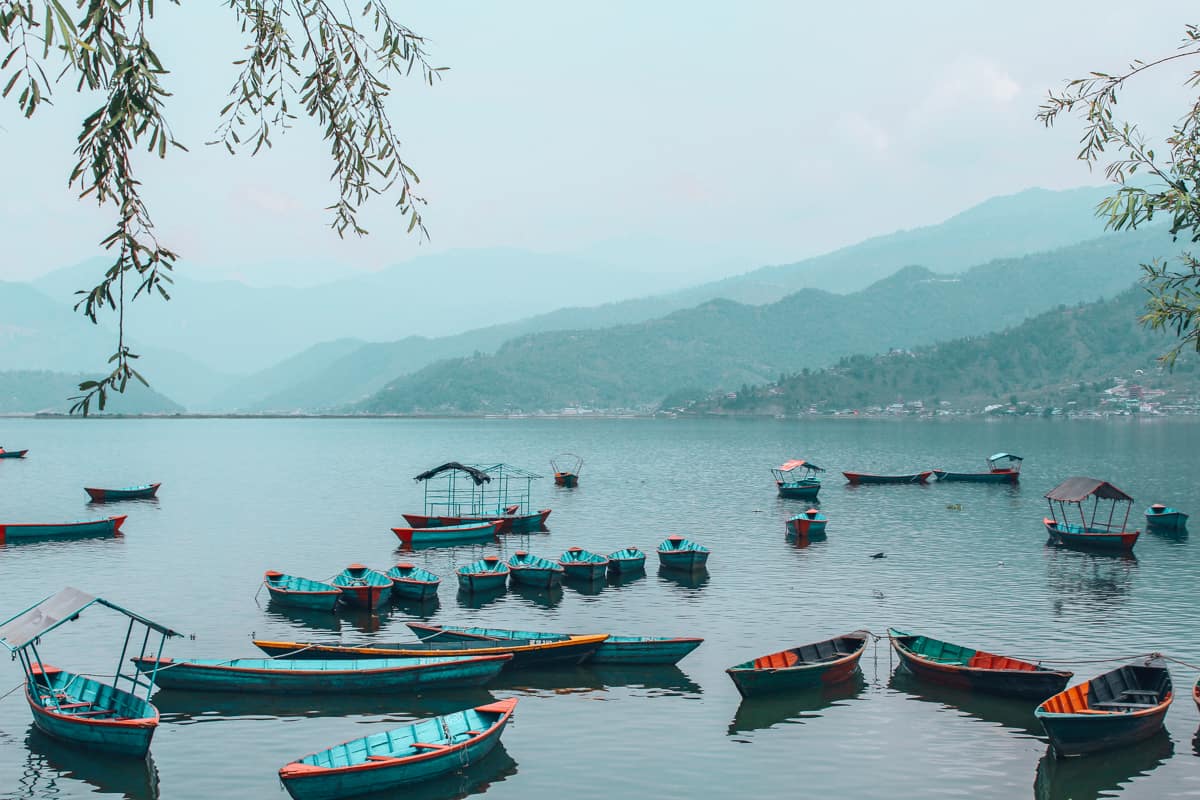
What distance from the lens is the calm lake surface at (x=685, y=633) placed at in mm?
29469

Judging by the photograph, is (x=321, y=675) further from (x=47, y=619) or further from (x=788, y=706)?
(x=788, y=706)

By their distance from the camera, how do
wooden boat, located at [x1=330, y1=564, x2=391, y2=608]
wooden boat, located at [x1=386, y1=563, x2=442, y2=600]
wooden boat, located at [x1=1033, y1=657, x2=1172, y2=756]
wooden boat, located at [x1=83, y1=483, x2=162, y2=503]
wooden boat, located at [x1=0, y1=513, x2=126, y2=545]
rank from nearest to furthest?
wooden boat, located at [x1=1033, y1=657, x2=1172, y2=756]
wooden boat, located at [x1=330, y1=564, x2=391, y2=608]
wooden boat, located at [x1=386, y1=563, x2=442, y2=600]
wooden boat, located at [x1=0, y1=513, x2=126, y2=545]
wooden boat, located at [x1=83, y1=483, x2=162, y2=503]

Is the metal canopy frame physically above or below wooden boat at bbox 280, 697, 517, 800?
above

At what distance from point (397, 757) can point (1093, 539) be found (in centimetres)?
5758

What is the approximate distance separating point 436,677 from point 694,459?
141m

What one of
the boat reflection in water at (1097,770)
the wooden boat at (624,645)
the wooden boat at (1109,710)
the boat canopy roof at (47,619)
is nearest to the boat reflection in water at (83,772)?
the boat canopy roof at (47,619)

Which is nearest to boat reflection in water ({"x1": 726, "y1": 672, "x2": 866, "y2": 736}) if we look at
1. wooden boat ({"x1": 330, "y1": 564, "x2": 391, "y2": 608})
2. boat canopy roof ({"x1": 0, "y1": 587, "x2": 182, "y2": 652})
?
boat canopy roof ({"x1": 0, "y1": 587, "x2": 182, "y2": 652})

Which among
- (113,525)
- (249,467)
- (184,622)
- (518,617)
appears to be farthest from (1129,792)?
(249,467)

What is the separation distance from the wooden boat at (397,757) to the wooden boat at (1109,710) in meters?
16.3

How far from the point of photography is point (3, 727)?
33.1 metres

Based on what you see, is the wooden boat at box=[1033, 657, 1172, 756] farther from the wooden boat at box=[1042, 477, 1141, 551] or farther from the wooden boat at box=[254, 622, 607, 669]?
the wooden boat at box=[1042, 477, 1141, 551]

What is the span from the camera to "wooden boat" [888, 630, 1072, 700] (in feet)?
114

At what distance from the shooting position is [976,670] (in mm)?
35281

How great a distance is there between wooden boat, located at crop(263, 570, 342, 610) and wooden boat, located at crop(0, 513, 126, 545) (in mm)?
34324
